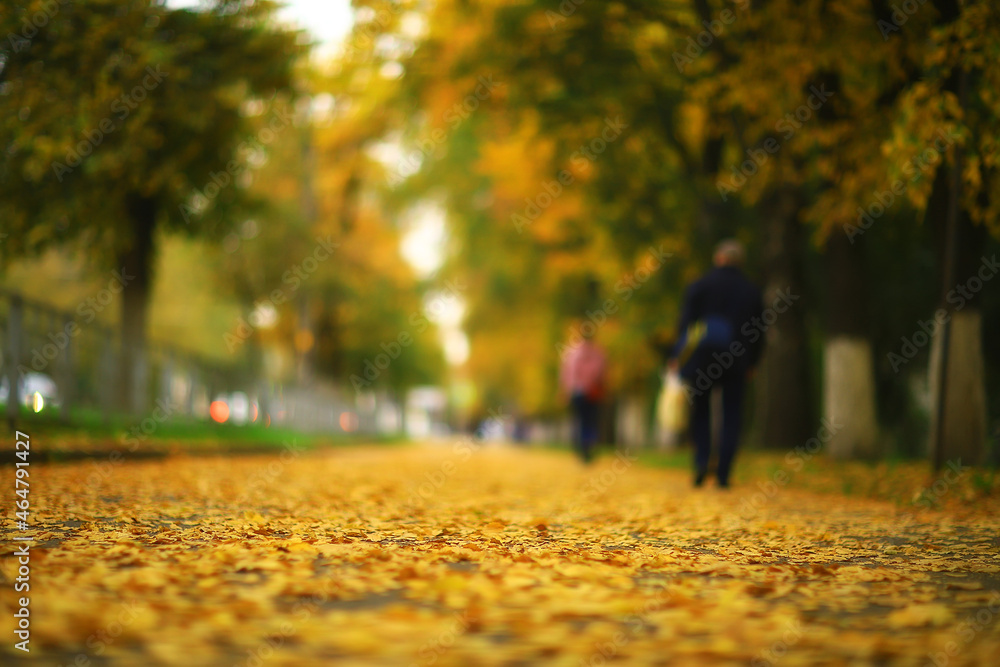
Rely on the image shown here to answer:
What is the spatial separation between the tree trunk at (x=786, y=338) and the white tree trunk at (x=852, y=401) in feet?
8.17

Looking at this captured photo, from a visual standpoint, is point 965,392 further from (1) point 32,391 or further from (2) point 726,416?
(1) point 32,391

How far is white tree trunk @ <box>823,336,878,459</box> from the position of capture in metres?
12.5

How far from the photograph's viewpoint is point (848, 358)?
12547 mm

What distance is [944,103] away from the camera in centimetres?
834

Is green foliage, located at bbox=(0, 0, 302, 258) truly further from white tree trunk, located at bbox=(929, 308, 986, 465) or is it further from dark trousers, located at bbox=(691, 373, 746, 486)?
white tree trunk, located at bbox=(929, 308, 986, 465)

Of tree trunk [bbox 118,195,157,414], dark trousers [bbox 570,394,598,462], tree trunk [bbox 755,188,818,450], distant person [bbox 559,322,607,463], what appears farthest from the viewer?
tree trunk [bbox 118,195,157,414]

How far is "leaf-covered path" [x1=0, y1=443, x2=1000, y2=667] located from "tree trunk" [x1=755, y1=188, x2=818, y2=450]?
7.91 m

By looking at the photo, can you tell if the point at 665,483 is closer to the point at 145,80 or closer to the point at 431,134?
the point at 145,80

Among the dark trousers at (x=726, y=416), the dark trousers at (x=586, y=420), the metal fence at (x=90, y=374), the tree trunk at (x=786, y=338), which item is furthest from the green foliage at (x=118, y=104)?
the dark trousers at (x=726, y=416)

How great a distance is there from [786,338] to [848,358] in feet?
8.75

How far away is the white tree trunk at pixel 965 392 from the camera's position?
1000 centimetres

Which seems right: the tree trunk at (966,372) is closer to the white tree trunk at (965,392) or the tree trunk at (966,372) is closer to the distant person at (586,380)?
the white tree trunk at (965,392)

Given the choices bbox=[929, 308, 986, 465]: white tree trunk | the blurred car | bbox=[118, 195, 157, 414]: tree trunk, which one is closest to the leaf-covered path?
bbox=[929, 308, 986, 465]: white tree trunk

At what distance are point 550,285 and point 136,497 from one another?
18.4 metres
